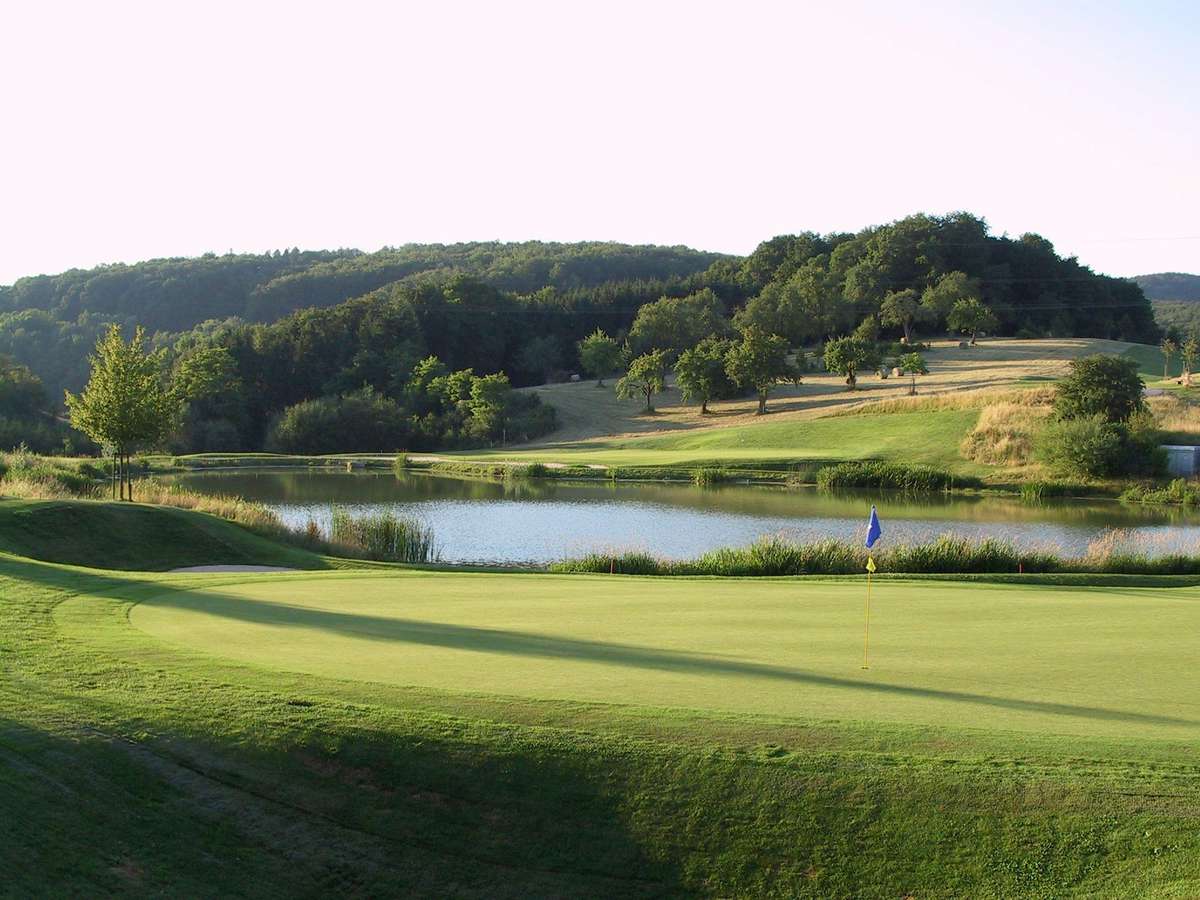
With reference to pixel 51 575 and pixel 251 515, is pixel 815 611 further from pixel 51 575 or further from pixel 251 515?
pixel 251 515

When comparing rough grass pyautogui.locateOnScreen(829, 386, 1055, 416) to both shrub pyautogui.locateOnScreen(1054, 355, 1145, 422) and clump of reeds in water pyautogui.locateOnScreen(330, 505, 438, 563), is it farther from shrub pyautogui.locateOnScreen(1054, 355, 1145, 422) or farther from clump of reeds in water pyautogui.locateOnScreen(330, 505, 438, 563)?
clump of reeds in water pyautogui.locateOnScreen(330, 505, 438, 563)

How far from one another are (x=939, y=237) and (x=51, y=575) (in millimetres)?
125720

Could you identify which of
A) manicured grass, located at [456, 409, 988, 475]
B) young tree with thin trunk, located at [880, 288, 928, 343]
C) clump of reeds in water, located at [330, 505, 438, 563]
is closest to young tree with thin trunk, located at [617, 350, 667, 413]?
manicured grass, located at [456, 409, 988, 475]

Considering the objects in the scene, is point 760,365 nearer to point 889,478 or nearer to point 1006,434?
point 1006,434

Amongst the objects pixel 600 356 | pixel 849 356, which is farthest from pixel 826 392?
pixel 600 356

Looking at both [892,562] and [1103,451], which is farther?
[1103,451]

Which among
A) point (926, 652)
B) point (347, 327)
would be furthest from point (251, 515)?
point (347, 327)

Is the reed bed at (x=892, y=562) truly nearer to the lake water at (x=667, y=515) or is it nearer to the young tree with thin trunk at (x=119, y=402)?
the lake water at (x=667, y=515)

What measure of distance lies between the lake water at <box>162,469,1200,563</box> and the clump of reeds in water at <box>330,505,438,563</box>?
92 centimetres

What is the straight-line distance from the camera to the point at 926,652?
1158cm

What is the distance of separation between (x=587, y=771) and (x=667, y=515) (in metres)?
34.2

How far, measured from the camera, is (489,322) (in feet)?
389

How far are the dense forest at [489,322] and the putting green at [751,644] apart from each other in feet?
239

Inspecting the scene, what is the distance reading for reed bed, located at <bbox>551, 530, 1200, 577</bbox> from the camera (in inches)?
944
